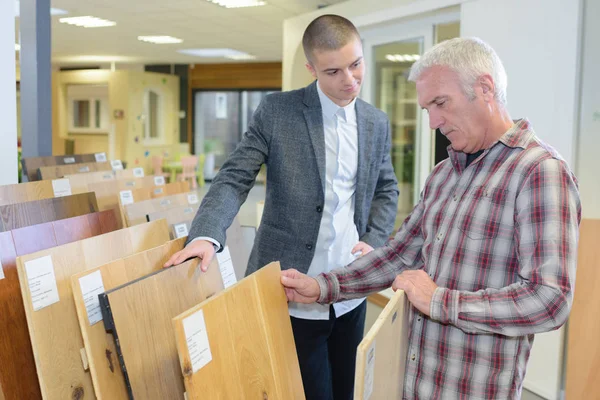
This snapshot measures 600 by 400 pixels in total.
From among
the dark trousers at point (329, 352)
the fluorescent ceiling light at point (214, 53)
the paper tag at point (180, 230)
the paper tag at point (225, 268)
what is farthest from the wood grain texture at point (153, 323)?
the fluorescent ceiling light at point (214, 53)

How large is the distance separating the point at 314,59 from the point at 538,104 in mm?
2369

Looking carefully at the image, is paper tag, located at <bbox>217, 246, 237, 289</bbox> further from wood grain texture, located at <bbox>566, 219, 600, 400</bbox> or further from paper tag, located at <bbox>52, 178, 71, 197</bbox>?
wood grain texture, located at <bbox>566, 219, 600, 400</bbox>

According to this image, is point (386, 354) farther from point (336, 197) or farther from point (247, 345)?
point (336, 197)

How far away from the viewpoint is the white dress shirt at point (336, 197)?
2.05 m

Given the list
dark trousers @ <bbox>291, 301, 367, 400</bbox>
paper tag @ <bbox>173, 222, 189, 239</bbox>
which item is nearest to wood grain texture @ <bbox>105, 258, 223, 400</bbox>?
dark trousers @ <bbox>291, 301, 367, 400</bbox>

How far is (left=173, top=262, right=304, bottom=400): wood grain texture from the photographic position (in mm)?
1213

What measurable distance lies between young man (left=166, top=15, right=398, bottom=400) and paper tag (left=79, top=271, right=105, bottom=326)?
1.86ft

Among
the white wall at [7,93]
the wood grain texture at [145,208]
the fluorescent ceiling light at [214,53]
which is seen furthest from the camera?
the fluorescent ceiling light at [214,53]

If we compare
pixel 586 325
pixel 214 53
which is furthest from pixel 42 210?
pixel 214 53

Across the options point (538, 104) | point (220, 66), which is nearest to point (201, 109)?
point (220, 66)

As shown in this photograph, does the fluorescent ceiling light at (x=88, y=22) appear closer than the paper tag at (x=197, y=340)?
No

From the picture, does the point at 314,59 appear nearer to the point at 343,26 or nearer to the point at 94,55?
the point at 343,26

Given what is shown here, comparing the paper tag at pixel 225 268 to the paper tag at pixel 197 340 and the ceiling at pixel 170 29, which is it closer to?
the paper tag at pixel 197 340

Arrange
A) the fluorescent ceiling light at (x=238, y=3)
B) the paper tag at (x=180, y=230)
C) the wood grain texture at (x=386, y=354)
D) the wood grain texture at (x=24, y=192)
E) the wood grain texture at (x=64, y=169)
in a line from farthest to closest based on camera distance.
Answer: the fluorescent ceiling light at (x=238, y=3) < the wood grain texture at (x=64, y=169) < the wood grain texture at (x=24, y=192) < the paper tag at (x=180, y=230) < the wood grain texture at (x=386, y=354)
